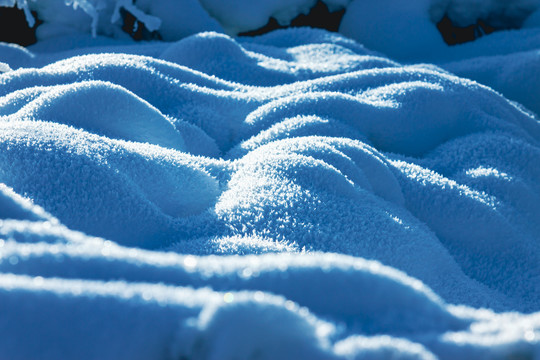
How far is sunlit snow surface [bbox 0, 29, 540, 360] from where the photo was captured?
0.28 metres

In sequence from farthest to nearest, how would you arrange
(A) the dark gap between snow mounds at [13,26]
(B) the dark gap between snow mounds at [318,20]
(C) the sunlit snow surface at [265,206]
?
(B) the dark gap between snow mounds at [318,20]
(A) the dark gap between snow mounds at [13,26]
(C) the sunlit snow surface at [265,206]

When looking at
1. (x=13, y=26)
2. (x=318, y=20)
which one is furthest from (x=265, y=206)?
(x=318, y=20)

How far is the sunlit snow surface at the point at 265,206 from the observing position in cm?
28

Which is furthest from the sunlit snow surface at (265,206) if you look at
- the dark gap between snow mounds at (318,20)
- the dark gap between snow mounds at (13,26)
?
the dark gap between snow mounds at (318,20)

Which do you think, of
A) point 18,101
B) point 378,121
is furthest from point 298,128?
point 18,101

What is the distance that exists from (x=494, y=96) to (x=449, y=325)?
2.96ft

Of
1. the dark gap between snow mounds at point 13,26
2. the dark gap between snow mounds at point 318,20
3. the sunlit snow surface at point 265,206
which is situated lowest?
the dark gap between snow mounds at point 13,26

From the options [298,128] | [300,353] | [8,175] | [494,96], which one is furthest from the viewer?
[494,96]

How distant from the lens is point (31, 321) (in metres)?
0.28

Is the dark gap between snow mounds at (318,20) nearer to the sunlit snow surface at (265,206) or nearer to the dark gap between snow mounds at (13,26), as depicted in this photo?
the sunlit snow surface at (265,206)

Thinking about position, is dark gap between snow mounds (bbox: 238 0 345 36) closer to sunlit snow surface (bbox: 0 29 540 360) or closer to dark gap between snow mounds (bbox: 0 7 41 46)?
sunlit snow surface (bbox: 0 29 540 360)

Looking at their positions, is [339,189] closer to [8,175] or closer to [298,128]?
[298,128]

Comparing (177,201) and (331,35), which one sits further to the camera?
(331,35)

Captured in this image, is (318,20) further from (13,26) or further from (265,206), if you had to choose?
(265,206)
